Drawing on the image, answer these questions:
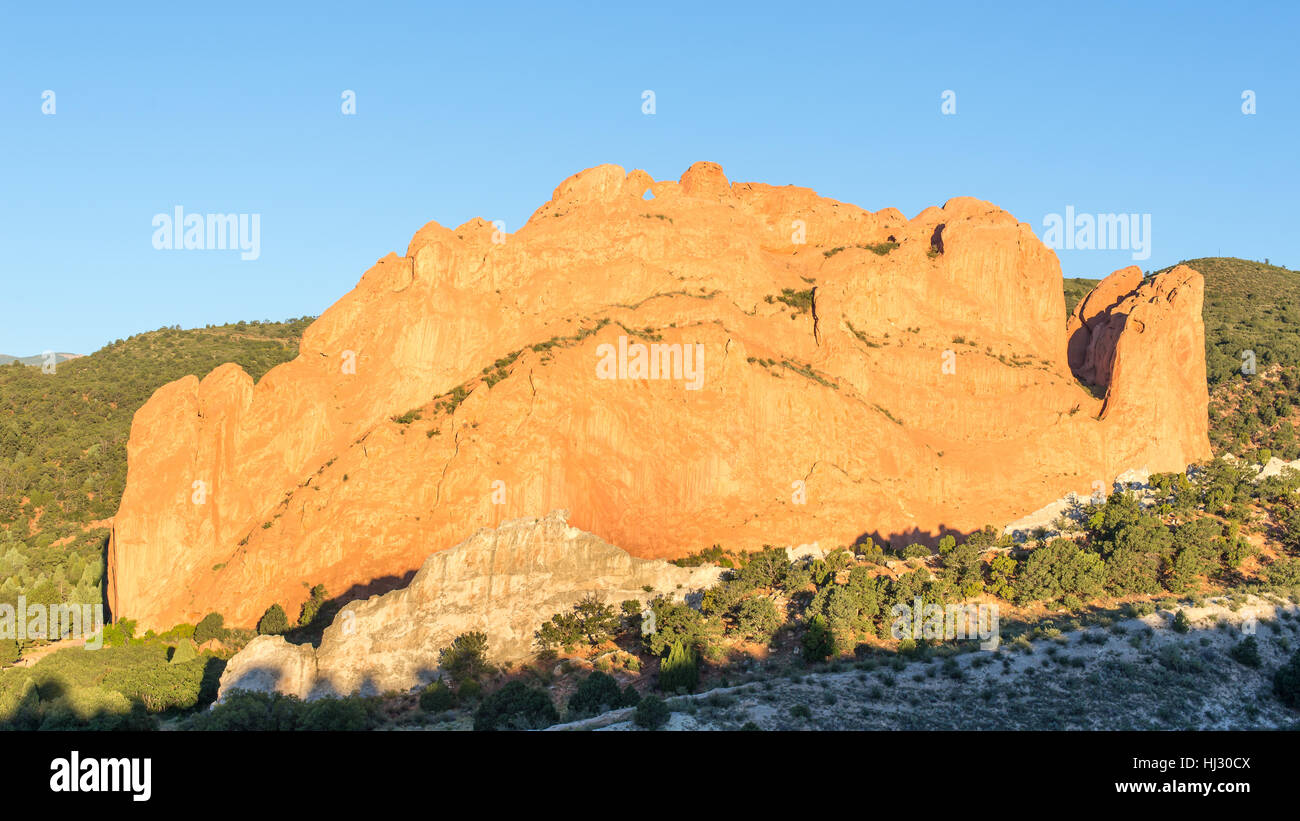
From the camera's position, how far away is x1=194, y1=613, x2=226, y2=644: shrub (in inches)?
1578

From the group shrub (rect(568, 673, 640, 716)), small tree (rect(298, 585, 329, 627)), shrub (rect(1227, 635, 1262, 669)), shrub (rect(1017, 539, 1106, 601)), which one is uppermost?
shrub (rect(1017, 539, 1106, 601))

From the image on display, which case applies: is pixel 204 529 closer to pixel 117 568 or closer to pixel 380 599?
pixel 117 568

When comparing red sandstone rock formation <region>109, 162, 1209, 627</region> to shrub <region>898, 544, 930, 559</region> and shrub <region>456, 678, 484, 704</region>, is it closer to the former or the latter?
shrub <region>898, 544, 930, 559</region>

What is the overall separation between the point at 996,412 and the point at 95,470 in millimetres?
56101

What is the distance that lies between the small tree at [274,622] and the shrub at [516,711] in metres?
13.4

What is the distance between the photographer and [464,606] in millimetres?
37250

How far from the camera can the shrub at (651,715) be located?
26734 mm

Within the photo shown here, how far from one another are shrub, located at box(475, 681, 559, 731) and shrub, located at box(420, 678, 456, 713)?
2654mm

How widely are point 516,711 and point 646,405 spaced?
1878 cm
